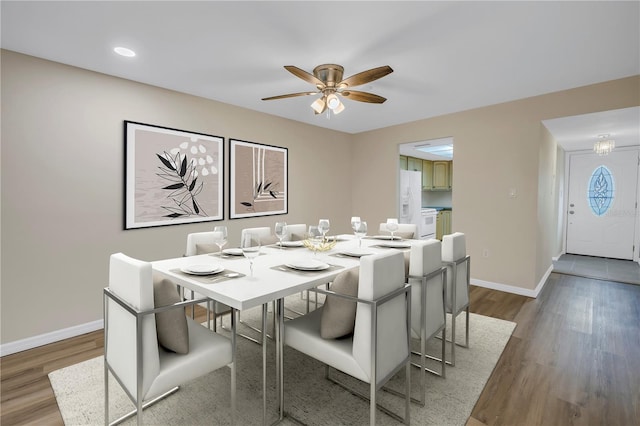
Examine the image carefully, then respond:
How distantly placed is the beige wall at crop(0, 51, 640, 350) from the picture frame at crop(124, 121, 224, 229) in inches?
3.4

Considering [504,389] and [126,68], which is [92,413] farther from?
[126,68]

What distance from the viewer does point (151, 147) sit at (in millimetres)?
3156

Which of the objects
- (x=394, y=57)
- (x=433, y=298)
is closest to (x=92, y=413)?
(x=433, y=298)

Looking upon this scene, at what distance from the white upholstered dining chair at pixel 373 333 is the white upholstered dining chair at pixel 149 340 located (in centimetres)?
46

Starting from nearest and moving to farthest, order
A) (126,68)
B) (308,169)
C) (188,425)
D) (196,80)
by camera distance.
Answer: (188,425), (126,68), (196,80), (308,169)

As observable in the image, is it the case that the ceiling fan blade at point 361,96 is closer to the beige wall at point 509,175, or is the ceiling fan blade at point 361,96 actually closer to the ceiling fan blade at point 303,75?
the ceiling fan blade at point 303,75

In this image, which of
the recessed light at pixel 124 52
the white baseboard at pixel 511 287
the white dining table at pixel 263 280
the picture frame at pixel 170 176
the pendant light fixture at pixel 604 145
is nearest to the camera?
the white dining table at pixel 263 280

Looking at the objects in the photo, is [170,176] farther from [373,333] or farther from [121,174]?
[373,333]

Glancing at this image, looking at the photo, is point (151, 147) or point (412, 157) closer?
point (151, 147)

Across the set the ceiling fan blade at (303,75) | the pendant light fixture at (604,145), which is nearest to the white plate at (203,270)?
the ceiling fan blade at (303,75)

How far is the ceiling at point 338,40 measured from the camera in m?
1.95

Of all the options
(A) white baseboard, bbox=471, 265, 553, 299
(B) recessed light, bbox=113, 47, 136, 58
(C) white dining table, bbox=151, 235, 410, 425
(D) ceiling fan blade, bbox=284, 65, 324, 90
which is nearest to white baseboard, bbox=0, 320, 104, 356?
(C) white dining table, bbox=151, 235, 410, 425

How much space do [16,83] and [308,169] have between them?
329cm

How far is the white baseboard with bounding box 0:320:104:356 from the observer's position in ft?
8.06
